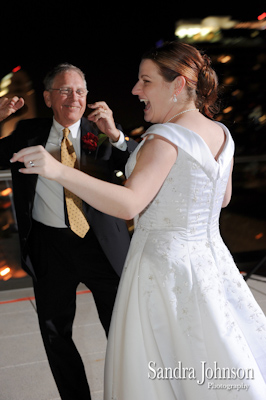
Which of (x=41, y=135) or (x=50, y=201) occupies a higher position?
(x=41, y=135)

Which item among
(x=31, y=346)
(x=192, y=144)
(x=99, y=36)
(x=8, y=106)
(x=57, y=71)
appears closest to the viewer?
(x=192, y=144)

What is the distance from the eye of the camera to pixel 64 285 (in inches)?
85.0

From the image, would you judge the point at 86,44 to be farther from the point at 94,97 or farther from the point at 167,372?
the point at 167,372

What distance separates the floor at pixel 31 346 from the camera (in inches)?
104

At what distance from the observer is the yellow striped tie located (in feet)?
6.95

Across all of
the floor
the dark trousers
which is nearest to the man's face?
the dark trousers

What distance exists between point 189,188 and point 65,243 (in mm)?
813

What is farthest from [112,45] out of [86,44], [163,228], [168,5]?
[163,228]

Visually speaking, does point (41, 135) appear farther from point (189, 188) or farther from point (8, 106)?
point (189, 188)

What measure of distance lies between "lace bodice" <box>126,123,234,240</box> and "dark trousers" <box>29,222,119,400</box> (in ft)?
1.86

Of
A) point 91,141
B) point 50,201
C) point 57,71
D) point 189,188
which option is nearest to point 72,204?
point 50,201

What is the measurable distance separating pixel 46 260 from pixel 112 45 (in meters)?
5.77

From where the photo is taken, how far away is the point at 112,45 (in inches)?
289

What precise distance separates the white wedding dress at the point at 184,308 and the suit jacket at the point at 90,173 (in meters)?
0.54
